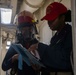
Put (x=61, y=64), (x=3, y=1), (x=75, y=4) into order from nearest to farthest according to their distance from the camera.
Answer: (x=75, y=4), (x=61, y=64), (x=3, y=1)

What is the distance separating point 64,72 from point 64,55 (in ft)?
0.45

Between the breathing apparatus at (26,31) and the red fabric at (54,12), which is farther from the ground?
the red fabric at (54,12)

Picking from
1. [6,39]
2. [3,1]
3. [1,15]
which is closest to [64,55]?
[1,15]

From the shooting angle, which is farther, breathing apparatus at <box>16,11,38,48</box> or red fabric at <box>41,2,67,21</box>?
breathing apparatus at <box>16,11,38,48</box>

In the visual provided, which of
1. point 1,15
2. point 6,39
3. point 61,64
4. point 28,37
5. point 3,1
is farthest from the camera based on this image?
point 6,39

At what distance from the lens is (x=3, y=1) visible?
5.48m

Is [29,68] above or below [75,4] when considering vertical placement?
below

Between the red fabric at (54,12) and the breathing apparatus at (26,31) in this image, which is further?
the breathing apparatus at (26,31)

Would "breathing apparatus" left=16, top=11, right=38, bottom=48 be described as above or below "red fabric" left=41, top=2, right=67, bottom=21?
below

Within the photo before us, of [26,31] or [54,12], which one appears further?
[26,31]

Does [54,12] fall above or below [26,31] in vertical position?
above

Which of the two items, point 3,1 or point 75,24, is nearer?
point 75,24

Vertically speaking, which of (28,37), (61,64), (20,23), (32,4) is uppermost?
(32,4)

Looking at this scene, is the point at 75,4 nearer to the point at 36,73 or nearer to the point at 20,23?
the point at 36,73
